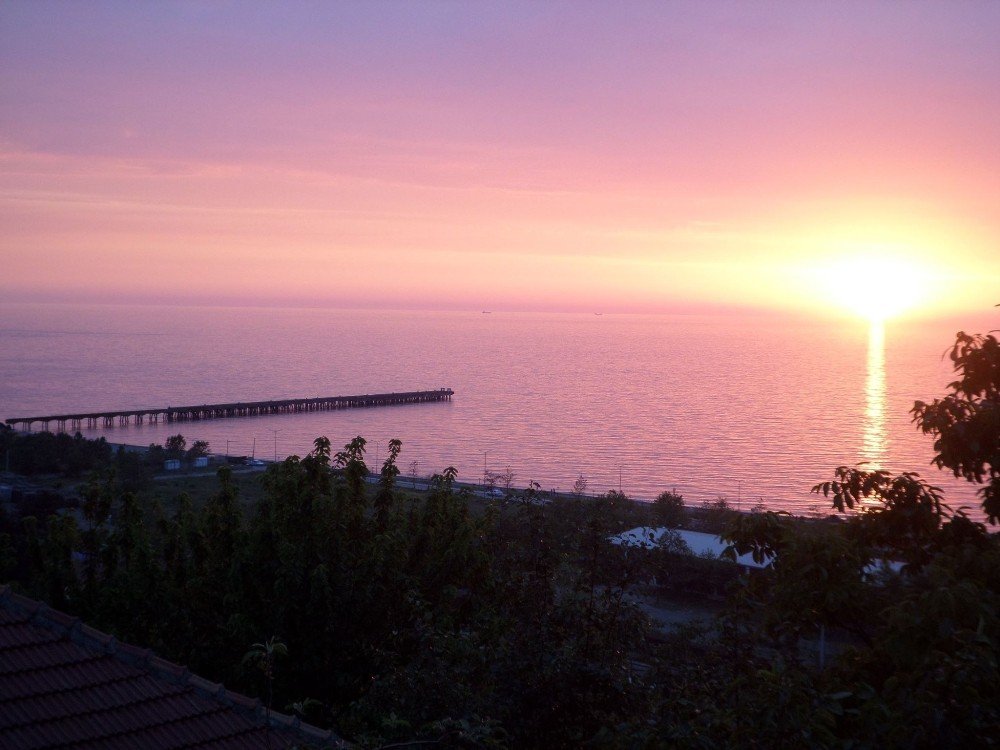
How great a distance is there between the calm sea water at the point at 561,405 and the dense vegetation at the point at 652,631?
20376mm

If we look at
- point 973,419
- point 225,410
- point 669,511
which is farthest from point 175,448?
point 973,419

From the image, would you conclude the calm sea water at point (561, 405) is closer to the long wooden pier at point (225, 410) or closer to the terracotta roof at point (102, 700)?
the long wooden pier at point (225, 410)

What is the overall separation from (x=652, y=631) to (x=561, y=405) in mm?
62996

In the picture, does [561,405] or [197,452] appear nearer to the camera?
[197,452]

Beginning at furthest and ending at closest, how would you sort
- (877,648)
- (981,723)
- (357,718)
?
1. (357,718)
2. (877,648)
3. (981,723)

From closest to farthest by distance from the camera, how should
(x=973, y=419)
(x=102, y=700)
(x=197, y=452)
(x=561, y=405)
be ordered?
(x=973, y=419) → (x=102, y=700) → (x=197, y=452) → (x=561, y=405)

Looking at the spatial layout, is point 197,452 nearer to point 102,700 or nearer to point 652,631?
point 102,700

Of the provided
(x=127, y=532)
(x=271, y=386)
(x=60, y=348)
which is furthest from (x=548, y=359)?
(x=127, y=532)

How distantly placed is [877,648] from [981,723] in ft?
3.92

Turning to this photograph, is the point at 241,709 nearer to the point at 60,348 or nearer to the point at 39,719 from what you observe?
the point at 39,719

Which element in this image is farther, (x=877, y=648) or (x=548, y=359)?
(x=548, y=359)

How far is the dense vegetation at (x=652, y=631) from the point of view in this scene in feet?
11.4

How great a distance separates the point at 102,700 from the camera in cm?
499

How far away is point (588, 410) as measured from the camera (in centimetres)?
6644
